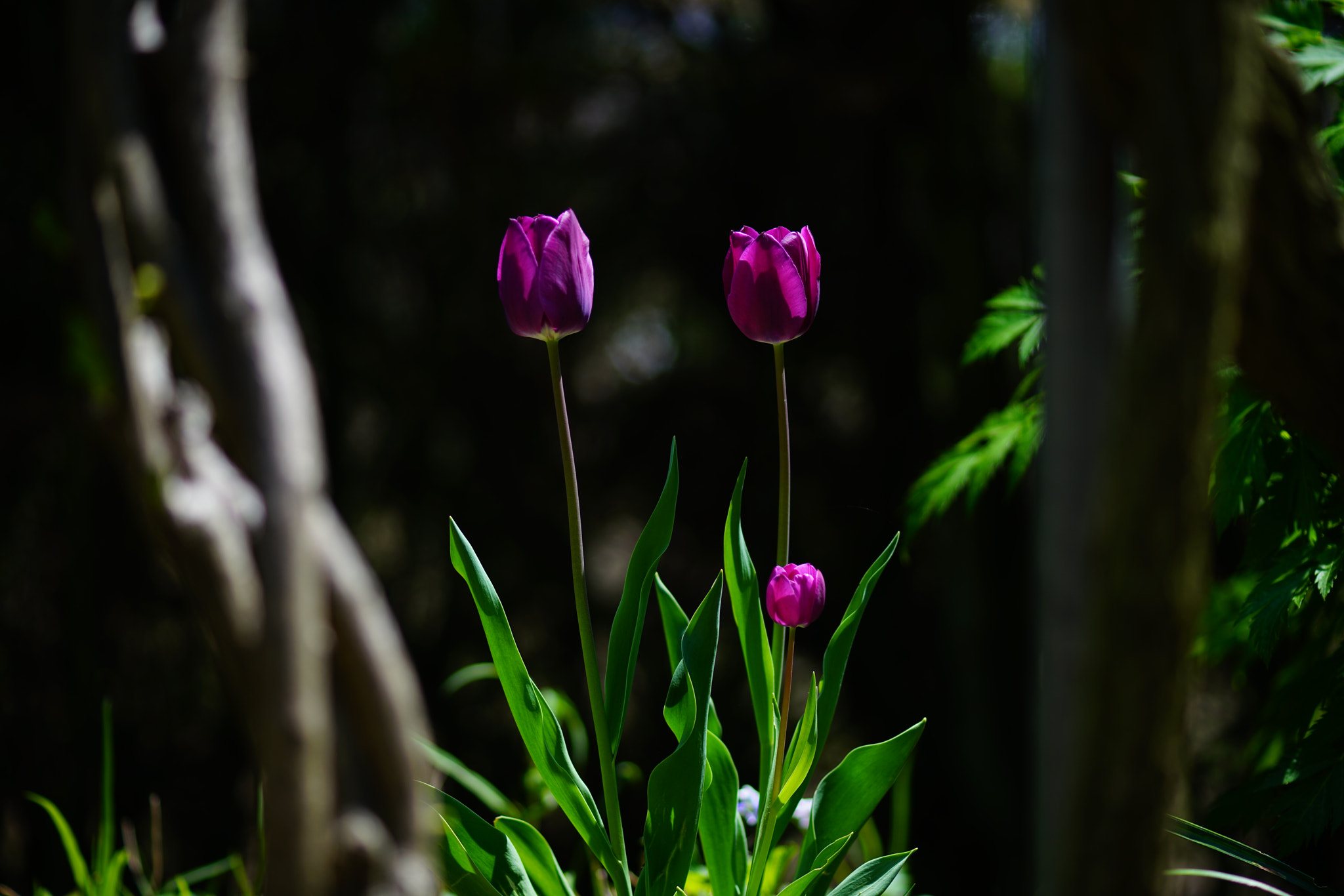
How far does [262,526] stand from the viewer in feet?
1.26

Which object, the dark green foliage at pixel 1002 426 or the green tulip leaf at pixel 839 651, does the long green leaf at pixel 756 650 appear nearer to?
the green tulip leaf at pixel 839 651

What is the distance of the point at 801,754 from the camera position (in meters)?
0.71

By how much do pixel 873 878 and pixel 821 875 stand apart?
0.23 ft

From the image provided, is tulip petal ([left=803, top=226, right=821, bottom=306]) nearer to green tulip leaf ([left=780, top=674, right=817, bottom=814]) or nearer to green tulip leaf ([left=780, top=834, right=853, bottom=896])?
green tulip leaf ([left=780, top=674, right=817, bottom=814])

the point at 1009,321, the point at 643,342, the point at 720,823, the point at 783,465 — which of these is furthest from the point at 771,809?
the point at 643,342

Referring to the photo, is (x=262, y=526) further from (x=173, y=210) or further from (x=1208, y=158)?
(x=1208, y=158)

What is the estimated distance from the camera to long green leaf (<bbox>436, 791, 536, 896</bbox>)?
2.19 ft

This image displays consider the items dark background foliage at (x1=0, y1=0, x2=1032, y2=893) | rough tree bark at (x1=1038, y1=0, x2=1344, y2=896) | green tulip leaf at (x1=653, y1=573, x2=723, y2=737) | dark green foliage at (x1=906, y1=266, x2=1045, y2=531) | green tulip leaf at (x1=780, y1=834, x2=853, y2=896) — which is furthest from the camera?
dark background foliage at (x1=0, y1=0, x2=1032, y2=893)

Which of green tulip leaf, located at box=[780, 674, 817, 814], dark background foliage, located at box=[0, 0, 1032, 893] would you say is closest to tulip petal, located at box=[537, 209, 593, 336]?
green tulip leaf, located at box=[780, 674, 817, 814]

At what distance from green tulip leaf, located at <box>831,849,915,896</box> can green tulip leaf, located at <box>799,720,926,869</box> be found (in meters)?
0.03

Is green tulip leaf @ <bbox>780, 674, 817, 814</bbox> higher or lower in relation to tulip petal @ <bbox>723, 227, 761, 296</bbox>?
lower

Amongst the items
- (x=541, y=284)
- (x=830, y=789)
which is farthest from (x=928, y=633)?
(x=541, y=284)

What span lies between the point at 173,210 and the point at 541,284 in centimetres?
28

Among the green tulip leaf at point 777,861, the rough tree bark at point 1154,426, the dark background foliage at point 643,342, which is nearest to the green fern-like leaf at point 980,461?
the green tulip leaf at point 777,861
